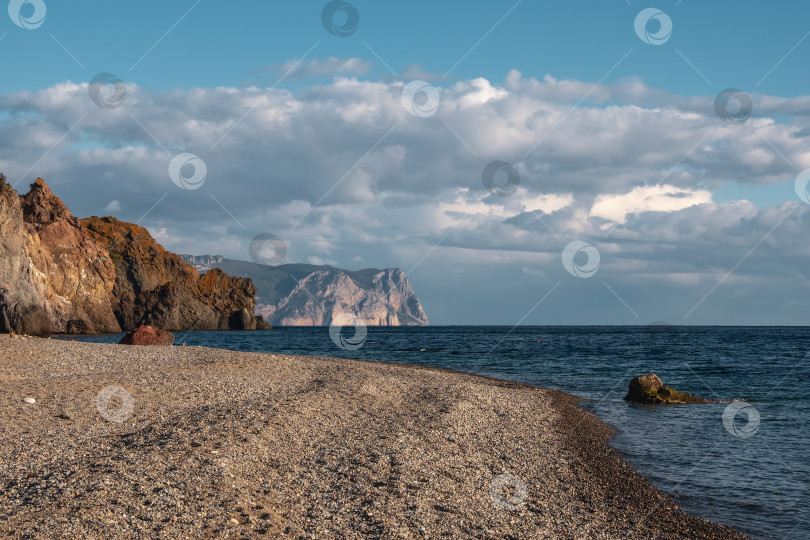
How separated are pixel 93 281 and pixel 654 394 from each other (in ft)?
349

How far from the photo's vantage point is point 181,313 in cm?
13912

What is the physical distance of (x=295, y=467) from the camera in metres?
13.1

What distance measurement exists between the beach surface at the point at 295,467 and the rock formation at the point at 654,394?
8.29 m

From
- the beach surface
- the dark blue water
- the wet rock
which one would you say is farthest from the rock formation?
the wet rock

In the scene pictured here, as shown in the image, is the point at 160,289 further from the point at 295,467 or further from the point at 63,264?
the point at 295,467

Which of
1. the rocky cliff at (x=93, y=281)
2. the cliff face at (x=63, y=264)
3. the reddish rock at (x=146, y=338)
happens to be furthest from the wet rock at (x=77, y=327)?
the reddish rock at (x=146, y=338)

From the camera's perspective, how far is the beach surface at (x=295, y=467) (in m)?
9.86

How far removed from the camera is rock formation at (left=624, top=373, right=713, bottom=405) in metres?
30.9

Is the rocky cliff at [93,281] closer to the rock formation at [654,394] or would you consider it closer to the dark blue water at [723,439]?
the dark blue water at [723,439]

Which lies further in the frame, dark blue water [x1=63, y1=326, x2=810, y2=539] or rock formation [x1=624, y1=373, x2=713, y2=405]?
rock formation [x1=624, y1=373, x2=713, y2=405]

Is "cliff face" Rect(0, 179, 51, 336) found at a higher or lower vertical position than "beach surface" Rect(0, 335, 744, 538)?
higher

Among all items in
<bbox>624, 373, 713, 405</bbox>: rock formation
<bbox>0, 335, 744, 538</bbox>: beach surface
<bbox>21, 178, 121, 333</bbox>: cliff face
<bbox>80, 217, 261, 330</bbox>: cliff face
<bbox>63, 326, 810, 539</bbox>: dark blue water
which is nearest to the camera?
<bbox>0, 335, 744, 538</bbox>: beach surface

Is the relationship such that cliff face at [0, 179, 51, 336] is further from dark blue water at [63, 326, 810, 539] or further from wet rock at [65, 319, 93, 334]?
dark blue water at [63, 326, 810, 539]

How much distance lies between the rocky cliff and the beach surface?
166 ft
